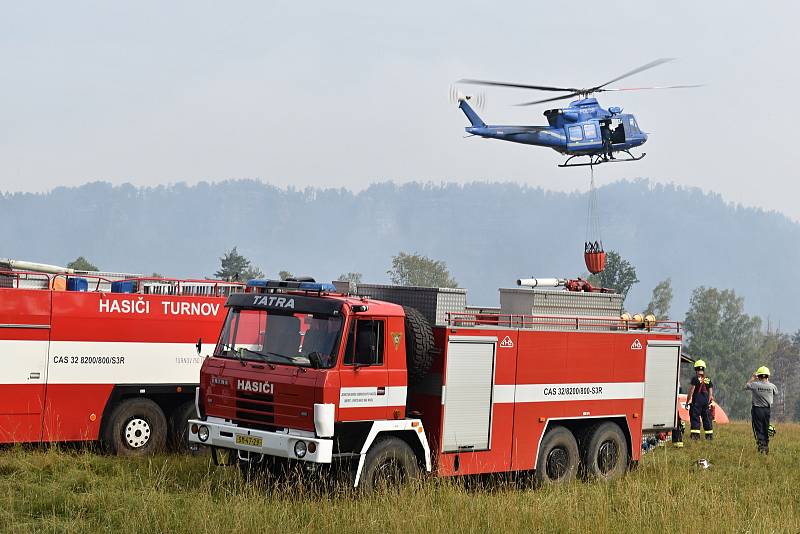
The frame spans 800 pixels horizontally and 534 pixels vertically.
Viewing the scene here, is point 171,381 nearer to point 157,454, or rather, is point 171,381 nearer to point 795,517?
point 157,454

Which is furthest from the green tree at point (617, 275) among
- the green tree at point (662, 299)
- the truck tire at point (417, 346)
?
the truck tire at point (417, 346)

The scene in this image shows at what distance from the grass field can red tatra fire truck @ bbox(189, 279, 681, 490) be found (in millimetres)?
487

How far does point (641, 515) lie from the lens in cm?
1127

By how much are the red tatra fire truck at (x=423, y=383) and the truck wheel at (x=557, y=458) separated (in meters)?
0.02

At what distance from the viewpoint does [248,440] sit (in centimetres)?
1210

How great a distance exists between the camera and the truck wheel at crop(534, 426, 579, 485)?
14539mm

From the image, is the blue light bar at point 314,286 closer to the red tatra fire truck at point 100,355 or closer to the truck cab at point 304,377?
the truck cab at point 304,377

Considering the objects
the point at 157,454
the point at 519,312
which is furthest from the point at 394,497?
the point at 157,454

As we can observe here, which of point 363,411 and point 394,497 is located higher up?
point 363,411

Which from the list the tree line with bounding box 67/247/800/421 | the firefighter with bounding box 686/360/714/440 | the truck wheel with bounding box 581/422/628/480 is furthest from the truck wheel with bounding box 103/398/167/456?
the tree line with bounding box 67/247/800/421

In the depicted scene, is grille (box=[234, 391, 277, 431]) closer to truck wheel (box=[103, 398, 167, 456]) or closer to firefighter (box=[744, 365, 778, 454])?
truck wheel (box=[103, 398, 167, 456])

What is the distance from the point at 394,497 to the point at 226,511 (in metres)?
1.80

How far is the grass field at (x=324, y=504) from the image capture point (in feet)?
34.0

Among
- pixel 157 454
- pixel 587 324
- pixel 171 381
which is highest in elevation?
pixel 587 324
